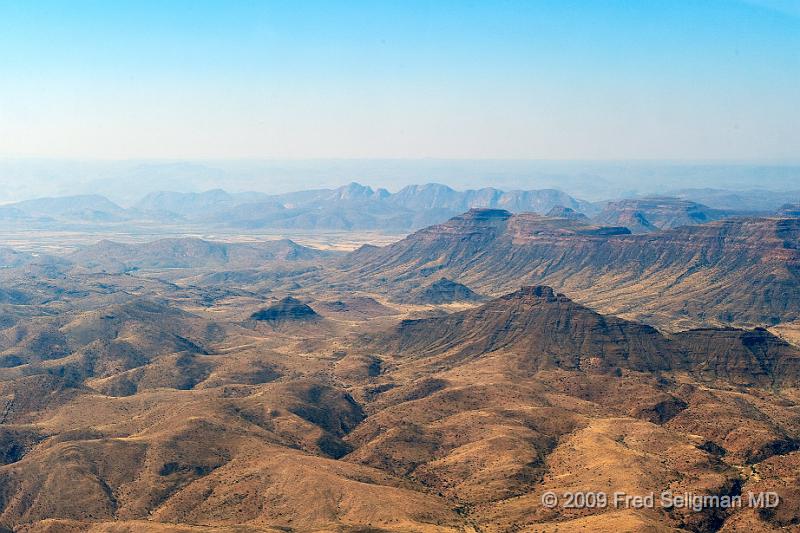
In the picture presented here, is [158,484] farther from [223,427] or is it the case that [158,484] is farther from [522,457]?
[522,457]

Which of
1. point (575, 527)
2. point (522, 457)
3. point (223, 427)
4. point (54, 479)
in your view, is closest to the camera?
point (575, 527)

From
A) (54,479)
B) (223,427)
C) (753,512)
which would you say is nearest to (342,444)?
(223,427)

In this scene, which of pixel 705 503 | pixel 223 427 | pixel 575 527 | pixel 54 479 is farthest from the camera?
pixel 223 427

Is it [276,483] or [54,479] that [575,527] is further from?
[54,479]

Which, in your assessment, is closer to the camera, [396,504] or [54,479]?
[396,504]

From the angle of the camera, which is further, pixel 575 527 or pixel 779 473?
pixel 779 473

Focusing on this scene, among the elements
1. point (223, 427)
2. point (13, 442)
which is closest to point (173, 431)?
point (223, 427)

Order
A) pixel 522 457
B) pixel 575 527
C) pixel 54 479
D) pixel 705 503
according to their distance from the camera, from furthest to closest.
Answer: pixel 522 457 → pixel 54 479 → pixel 705 503 → pixel 575 527

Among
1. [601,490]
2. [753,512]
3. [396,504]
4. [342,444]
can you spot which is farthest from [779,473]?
[342,444]

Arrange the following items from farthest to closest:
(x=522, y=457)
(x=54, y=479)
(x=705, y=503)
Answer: (x=522, y=457)
(x=54, y=479)
(x=705, y=503)
